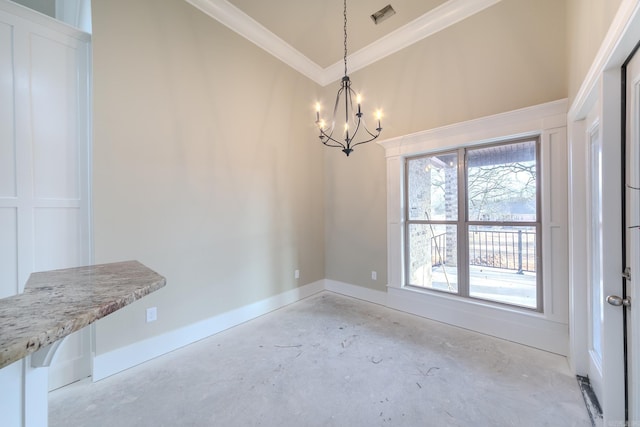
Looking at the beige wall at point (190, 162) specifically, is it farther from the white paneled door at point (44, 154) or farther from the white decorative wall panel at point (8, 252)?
the white decorative wall panel at point (8, 252)

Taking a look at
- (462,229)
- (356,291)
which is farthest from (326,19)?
(356,291)

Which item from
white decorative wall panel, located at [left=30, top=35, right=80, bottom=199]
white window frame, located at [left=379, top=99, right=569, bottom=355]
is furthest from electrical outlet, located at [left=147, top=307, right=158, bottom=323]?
white window frame, located at [left=379, top=99, right=569, bottom=355]

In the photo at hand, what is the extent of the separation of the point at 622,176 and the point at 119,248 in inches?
134

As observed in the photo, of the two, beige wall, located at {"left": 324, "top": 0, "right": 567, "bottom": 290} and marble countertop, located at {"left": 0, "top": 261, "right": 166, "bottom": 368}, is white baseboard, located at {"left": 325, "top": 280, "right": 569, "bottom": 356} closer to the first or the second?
beige wall, located at {"left": 324, "top": 0, "right": 567, "bottom": 290}

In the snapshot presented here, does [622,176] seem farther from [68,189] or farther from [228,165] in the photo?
[68,189]

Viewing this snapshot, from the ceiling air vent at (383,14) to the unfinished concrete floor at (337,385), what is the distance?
11.8ft

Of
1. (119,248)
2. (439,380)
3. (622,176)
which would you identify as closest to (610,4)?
(622,176)

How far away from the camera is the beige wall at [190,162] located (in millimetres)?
2100

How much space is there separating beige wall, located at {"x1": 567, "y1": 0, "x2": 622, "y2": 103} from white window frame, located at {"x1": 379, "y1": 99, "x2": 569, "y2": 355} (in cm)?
36

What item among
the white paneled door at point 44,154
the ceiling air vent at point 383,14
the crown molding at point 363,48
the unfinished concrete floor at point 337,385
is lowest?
the unfinished concrete floor at point 337,385

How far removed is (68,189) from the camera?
78.0 inches

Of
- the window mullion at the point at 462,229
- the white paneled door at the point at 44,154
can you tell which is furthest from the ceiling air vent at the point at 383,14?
the white paneled door at the point at 44,154

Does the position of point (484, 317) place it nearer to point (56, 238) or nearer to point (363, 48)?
point (363, 48)

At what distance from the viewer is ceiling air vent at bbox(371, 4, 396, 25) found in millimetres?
2826
